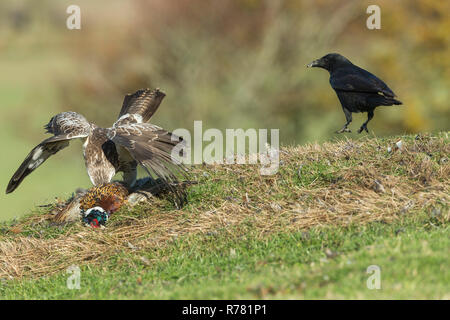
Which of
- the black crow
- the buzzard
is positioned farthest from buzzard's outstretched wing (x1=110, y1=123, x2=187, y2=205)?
the black crow

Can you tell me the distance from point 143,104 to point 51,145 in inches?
A: 73.2

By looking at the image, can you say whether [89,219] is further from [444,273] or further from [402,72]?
[402,72]

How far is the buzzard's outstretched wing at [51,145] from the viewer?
314 inches

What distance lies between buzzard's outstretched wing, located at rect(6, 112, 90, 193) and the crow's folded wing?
3.83m

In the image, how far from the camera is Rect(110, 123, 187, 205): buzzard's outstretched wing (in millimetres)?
7184

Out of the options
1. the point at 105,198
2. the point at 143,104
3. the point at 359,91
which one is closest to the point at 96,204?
the point at 105,198

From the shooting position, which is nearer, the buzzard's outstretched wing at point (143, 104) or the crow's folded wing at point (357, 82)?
the crow's folded wing at point (357, 82)

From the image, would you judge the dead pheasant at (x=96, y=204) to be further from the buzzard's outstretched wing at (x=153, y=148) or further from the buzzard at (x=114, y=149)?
the buzzard's outstretched wing at (x=153, y=148)

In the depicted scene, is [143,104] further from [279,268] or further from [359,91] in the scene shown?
[279,268]

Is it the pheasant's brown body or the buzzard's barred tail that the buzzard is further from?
the pheasant's brown body

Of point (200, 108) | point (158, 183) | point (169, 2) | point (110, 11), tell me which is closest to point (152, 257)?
point (158, 183)

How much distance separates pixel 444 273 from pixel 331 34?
50.5 feet

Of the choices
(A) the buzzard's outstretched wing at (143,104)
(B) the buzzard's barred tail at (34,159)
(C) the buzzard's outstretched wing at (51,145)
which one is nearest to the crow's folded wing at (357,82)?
(A) the buzzard's outstretched wing at (143,104)

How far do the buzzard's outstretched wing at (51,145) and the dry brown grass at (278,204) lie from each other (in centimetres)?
76
